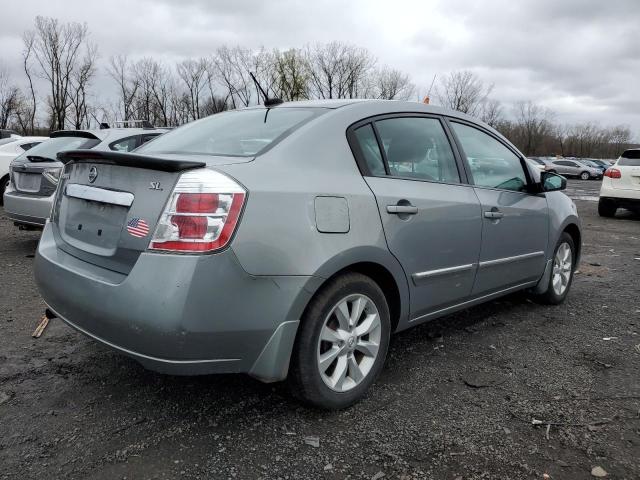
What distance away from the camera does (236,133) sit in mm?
2865

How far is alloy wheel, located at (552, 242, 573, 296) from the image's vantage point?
178 inches

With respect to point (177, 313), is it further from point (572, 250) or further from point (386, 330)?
point (572, 250)

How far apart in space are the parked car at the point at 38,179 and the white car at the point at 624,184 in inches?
403

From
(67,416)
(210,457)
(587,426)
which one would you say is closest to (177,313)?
(210,457)

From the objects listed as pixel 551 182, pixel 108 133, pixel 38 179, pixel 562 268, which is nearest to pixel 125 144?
pixel 108 133

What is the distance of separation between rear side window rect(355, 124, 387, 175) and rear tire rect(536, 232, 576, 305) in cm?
234

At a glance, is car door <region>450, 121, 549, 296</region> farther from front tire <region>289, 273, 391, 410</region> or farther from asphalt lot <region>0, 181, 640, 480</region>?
front tire <region>289, 273, 391, 410</region>

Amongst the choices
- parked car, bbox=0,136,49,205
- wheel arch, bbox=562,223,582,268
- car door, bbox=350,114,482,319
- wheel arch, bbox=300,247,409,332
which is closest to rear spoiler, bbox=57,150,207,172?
wheel arch, bbox=300,247,409,332

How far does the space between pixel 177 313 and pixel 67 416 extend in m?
0.99

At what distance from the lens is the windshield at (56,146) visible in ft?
20.6

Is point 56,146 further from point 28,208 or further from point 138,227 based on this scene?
point 138,227

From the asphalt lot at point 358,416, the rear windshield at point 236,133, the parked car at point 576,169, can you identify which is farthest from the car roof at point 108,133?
the parked car at point 576,169

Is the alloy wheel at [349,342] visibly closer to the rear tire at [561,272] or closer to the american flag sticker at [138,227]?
the american flag sticker at [138,227]

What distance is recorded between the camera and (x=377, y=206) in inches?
103
